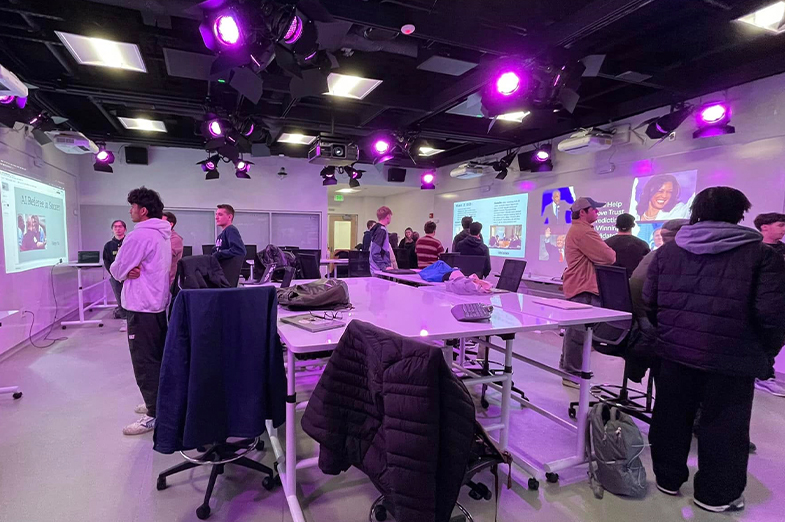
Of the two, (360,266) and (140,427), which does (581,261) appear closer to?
(360,266)

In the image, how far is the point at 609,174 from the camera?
5.41 metres

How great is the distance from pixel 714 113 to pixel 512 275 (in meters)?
2.71

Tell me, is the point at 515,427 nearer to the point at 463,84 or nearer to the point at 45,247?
the point at 463,84

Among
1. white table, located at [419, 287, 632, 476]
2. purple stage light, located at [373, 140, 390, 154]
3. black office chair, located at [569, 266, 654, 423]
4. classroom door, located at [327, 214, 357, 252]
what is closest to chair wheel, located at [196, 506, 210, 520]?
white table, located at [419, 287, 632, 476]

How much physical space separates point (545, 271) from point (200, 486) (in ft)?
18.9

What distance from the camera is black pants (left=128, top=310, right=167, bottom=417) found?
2.53m

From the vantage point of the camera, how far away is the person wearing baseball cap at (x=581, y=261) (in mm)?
3137

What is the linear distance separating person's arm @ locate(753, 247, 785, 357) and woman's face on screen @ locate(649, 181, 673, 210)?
131 inches

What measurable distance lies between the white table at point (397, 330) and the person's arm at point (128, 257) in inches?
41.5

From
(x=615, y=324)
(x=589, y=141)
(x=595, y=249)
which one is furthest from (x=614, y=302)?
(x=589, y=141)

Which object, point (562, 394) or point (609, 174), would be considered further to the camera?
point (609, 174)

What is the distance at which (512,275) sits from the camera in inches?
155

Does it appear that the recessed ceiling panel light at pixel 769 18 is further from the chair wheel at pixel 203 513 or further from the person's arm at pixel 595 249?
the chair wheel at pixel 203 513

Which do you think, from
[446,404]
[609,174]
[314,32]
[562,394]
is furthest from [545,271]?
[446,404]
